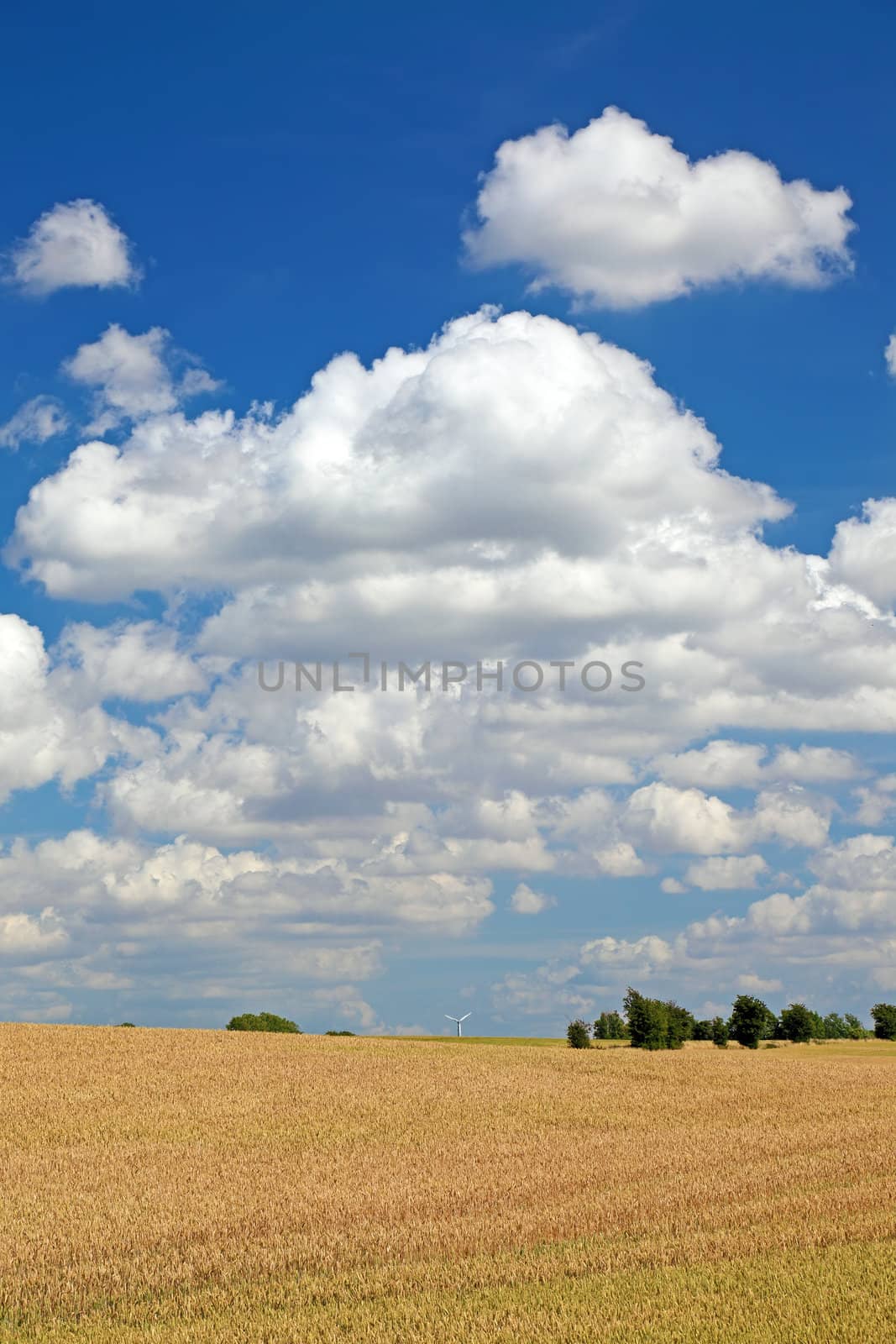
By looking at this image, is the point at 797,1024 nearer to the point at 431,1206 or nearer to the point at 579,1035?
the point at 579,1035

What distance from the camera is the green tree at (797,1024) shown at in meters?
131

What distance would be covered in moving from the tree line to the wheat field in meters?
36.7

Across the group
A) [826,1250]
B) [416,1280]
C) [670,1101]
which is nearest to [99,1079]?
[670,1101]

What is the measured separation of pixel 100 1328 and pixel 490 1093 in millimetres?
27767

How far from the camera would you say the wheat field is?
15.7 metres

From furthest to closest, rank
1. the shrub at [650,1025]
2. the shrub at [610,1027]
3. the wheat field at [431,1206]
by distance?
the shrub at [610,1027]
the shrub at [650,1025]
the wheat field at [431,1206]

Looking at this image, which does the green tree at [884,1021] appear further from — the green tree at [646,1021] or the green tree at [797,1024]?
the green tree at [646,1021]

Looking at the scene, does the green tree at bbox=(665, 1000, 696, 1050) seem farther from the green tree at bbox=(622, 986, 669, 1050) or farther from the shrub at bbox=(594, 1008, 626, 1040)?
the shrub at bbox=(594, 1008, 626, 1040)

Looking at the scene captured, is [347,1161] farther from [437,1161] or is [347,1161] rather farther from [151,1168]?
[151,1168]

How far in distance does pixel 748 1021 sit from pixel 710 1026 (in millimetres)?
4314

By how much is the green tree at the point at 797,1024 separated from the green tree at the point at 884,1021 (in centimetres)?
2237

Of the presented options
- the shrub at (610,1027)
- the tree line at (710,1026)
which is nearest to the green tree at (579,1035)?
the tree line at (710,1026)

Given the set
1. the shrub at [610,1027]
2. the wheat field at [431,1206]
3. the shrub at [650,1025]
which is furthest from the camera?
the shrub at [610,1027]

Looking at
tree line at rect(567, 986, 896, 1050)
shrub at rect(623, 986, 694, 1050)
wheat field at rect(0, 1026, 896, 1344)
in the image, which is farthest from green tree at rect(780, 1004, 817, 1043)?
wheat field at rect(0, 1026, 896, 1344)
